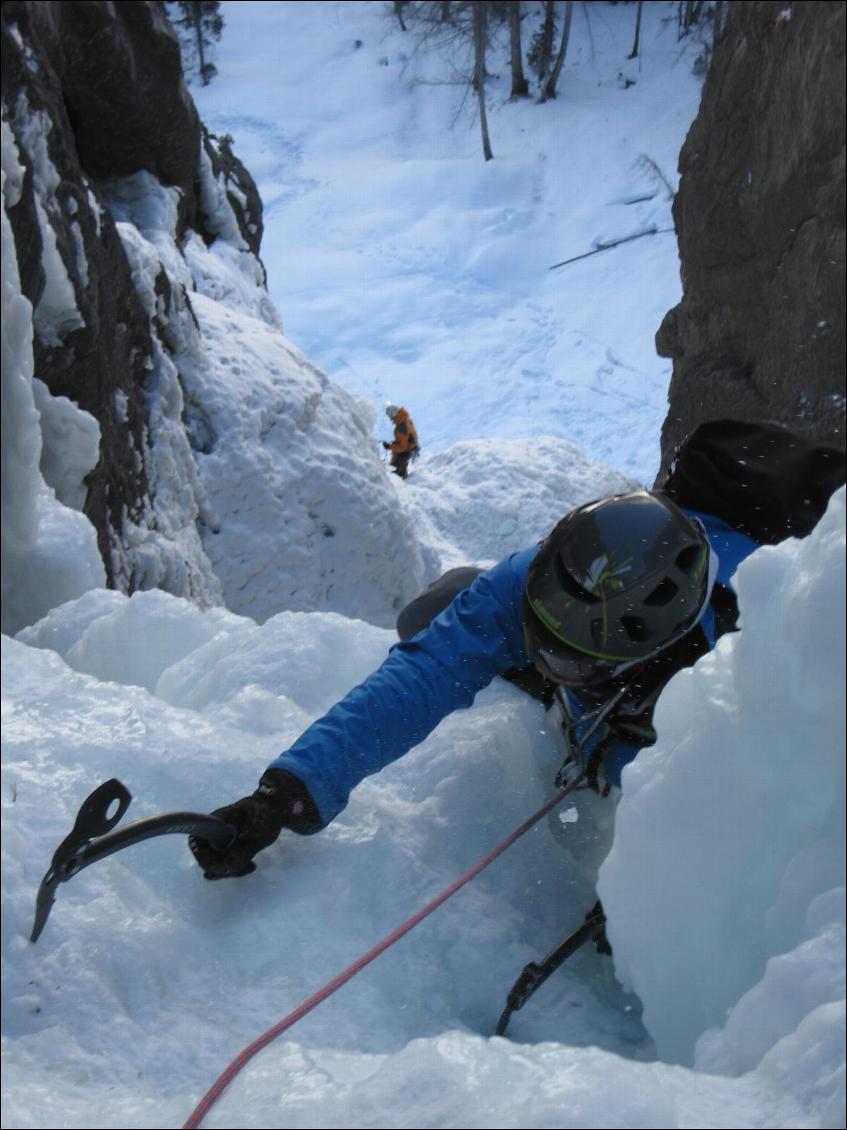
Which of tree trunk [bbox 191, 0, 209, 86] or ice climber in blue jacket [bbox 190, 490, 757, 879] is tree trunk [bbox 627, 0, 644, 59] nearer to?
tree trunk [bbox 191, 0, 209, 86]

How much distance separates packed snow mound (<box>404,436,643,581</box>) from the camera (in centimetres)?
993

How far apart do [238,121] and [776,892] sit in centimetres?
3005

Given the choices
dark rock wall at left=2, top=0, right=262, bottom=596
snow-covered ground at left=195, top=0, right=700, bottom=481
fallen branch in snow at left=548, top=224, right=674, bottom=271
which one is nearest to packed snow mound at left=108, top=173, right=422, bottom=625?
dark rock wall at left=2, top=0, right=262, bottom=596

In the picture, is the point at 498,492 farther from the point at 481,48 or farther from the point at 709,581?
the point at 481,48

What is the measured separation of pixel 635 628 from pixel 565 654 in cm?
15

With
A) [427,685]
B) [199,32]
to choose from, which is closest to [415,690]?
[427,685]

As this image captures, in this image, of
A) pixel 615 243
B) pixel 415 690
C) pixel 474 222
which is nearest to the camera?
pixel 415 690

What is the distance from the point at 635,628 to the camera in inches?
81.4

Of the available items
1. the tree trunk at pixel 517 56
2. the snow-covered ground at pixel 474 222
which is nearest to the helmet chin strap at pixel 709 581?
the snow-covered ground at pixel 474 222

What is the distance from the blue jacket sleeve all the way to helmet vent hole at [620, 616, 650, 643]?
1.16 ft

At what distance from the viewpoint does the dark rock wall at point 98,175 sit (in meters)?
4.57

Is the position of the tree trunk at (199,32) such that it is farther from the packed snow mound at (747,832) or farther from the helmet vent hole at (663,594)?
the packed snow mound at (747,832)

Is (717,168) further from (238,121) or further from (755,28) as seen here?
(238,121)

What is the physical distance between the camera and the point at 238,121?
2834 cm
